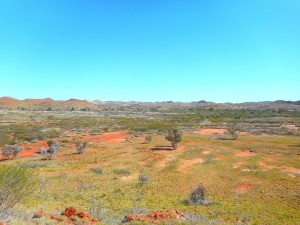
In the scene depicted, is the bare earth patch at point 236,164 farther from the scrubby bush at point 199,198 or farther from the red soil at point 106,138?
the red soil at point 106,138

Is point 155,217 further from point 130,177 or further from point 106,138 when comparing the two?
point 106,138

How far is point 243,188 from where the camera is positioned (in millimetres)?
20422

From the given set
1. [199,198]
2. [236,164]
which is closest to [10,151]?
[199,198]

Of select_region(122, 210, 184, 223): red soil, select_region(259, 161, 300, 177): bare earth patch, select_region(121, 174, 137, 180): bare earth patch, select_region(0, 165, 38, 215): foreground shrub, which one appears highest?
select_region(0, 165, 38, 215): foreground shrub

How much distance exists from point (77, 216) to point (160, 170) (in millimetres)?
13854

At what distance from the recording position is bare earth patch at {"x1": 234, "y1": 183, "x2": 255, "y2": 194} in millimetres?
19750

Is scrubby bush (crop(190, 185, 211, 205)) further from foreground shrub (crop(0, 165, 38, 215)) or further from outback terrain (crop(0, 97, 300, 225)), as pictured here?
foreground shrub (crop(0, 165, 38, 215))

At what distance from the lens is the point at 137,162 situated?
28.8m

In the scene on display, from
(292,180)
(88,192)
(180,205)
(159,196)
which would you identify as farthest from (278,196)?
(88,192)

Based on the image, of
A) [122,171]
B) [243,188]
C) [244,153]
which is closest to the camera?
[243,188]

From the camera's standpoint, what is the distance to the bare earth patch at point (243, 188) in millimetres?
19750

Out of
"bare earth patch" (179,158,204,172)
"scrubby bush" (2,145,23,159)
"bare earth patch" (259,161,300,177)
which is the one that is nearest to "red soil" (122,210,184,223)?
"bare earth patch" (179,158,204,172)

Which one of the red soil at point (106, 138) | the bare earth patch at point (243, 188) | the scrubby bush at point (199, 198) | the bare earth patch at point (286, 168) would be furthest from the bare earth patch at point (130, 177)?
the red soil at point (106, 138)

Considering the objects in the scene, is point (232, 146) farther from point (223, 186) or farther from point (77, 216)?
point (77, 216)
